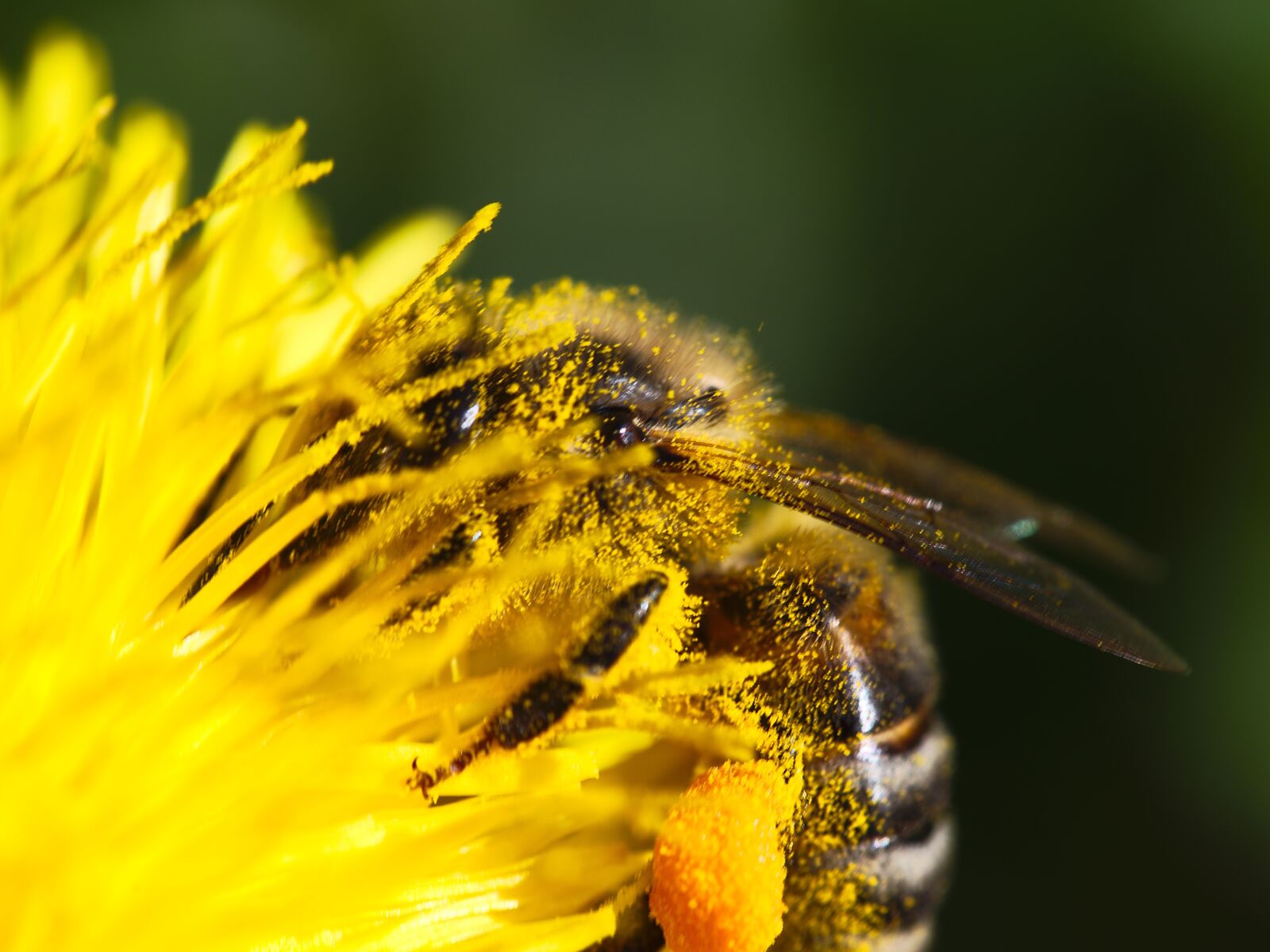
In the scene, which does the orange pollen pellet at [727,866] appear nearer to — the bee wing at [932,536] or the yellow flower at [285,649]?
the yellow flower at [285,649]

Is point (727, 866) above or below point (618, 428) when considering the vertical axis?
below

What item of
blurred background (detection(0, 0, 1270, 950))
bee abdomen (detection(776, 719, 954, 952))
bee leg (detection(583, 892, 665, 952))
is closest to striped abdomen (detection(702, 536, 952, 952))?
bee abdomen (detection(776, 719, 954, 952))

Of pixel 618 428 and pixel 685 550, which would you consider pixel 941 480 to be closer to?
pixel 685 550

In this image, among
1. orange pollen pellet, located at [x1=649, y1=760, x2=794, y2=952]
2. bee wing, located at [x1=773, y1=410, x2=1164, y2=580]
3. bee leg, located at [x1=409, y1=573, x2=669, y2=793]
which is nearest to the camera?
bee leg, located at [x1=409, y1=573, x2=669, y2=793]

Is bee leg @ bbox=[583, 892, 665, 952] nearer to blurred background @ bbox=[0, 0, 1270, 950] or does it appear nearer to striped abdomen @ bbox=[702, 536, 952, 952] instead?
striped abdomen @ bbox=[702, 536, 952, 952]

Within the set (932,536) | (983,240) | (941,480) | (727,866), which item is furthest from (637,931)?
(983,240)

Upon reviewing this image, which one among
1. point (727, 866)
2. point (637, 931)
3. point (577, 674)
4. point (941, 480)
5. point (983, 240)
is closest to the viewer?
point (577, 674)

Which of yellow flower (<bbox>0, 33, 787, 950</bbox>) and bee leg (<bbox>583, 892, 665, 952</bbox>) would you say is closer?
yellow flower (<bbox>0, 33, 787, 950</bbox>)
